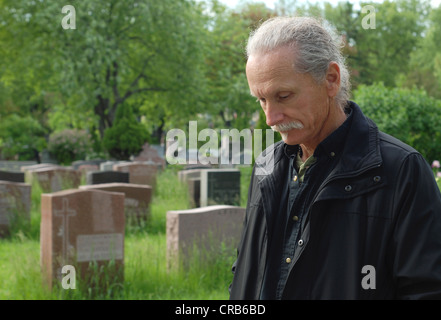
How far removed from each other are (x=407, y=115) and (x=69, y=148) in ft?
61.2

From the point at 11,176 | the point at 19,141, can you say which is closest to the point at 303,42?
the point at 11,176

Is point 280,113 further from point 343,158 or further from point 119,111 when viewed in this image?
point 119,111

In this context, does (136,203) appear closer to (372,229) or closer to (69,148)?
(372,229)

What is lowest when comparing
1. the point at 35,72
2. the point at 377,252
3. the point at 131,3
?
the point at 377,252

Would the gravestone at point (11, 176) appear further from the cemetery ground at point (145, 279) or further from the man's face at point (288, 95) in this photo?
the man's face at point (288, 95)

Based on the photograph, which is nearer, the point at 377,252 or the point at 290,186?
the point at 377,252

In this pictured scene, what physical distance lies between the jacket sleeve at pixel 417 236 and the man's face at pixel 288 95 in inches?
15.1

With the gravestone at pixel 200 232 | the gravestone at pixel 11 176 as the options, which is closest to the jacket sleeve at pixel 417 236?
the gravestone at pixel 200 232

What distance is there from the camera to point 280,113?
201 cm

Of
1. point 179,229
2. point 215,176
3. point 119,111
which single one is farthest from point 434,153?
point 119,111

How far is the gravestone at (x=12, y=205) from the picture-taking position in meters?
9.37

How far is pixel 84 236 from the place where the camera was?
19.8 ft

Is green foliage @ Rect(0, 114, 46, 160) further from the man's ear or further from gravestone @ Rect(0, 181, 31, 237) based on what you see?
the man's ear
